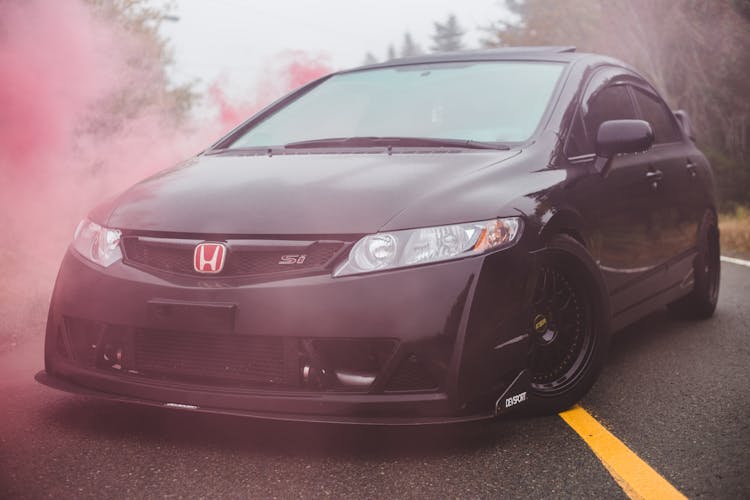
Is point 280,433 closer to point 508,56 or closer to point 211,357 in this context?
point 211,357

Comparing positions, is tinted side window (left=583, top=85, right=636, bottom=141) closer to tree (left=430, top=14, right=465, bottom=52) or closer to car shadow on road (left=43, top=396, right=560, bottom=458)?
car shadow on road (left=43, top=396, right=560, bottom=458)

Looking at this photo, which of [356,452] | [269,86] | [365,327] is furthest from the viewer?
[269,86]

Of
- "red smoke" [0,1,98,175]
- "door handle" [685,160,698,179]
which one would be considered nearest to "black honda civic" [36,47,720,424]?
"door handle" [685,160,698,179]

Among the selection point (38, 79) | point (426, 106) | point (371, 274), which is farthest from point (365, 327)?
point (38, 79)

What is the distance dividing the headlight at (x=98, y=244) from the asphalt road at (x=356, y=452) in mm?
671

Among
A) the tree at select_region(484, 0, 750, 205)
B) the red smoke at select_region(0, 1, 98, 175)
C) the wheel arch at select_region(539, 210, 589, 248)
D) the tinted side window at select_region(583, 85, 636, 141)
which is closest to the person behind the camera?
the wheel arch at select_region(539, 210, 589, 248)

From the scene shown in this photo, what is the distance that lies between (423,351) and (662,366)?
2156mm

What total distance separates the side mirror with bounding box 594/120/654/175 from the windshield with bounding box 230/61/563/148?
32cm

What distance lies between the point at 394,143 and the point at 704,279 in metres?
2.66

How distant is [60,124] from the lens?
36.2 feet

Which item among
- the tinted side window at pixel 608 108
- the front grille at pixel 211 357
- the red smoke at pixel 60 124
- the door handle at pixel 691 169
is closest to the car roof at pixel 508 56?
the tinted side window at pixel 608 108

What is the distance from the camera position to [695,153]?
6172 mm

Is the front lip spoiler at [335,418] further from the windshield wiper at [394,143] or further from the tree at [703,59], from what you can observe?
the tree at [703,59]

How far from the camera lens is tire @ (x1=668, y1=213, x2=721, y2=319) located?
19.6 feet
